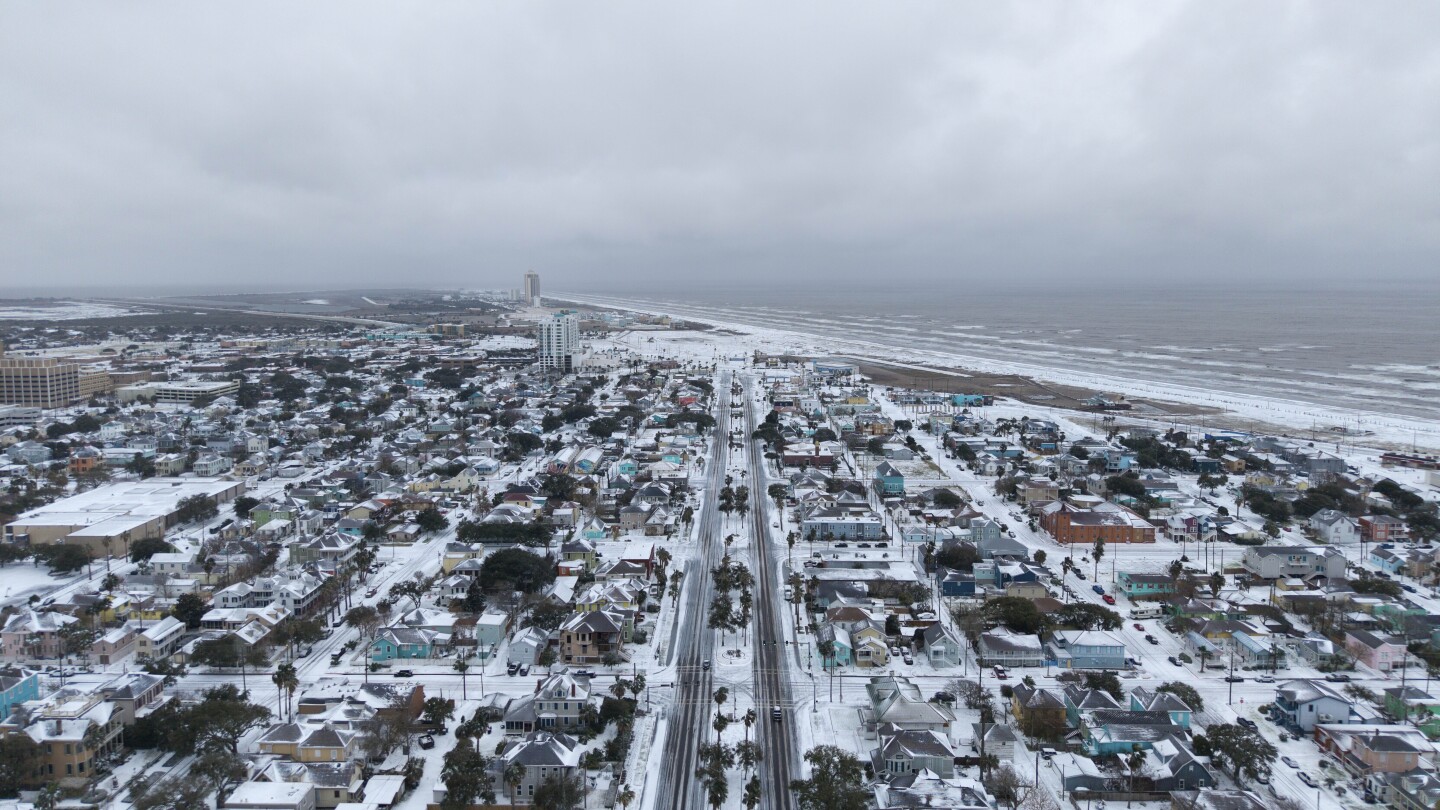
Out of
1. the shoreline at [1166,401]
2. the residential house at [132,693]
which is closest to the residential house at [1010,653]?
the residential house at [132,693]

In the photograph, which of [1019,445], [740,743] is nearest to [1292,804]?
[740,743]

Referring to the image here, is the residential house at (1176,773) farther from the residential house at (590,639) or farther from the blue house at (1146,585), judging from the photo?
the residential house at (590,639)

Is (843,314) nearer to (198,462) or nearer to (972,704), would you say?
(198,462)

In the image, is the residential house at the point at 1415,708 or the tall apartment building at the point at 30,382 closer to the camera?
the residential house at the point at 1415,708

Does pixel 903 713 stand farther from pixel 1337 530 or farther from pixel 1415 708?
pixel 1337 530

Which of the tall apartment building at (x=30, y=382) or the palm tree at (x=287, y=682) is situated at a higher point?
the tall apartment building at (x=30, y=382)

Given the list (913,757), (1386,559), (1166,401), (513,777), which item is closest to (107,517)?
(513,777)

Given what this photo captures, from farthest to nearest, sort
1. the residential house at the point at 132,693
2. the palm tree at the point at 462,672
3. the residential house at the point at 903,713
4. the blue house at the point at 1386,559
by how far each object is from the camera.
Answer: the blue house at the point at 1386,559 < the palm tree at the point at 462,672 < the residential house at the point at 903,713 < the residential house at the point at 132,693
